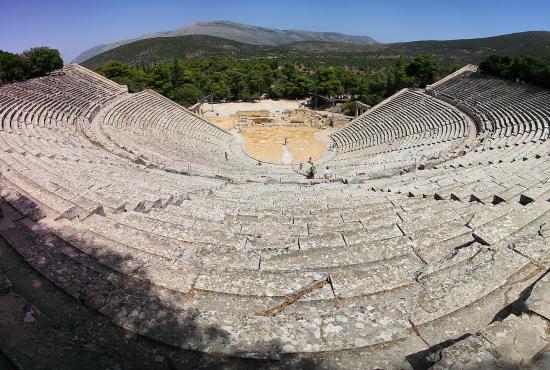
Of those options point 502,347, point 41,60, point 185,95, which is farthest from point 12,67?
point 502,347

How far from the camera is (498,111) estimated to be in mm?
27750

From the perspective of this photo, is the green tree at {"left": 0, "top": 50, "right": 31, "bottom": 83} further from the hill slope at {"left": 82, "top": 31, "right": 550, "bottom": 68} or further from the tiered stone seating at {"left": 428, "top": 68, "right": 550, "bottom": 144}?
the hill slope at {"left": 82, "top": 31, "right": 550, "bottom": 68}

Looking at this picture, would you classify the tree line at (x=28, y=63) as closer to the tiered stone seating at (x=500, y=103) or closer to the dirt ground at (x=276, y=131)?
the dirt ground at (x=276, y=131)

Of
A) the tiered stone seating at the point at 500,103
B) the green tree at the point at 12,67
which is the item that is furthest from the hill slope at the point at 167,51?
the tiered stone seating at the point at 500,103

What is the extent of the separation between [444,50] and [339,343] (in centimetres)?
14971

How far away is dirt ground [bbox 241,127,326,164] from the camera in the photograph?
3003 cm

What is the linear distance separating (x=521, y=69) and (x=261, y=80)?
3188 cm

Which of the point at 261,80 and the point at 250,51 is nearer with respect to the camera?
the point at 261,80

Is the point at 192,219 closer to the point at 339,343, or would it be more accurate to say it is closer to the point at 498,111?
the point at 339,343

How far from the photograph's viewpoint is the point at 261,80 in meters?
52.5

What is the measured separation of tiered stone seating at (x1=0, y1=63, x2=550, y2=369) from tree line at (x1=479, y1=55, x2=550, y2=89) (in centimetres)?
2699

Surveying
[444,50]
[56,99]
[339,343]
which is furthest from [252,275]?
[444,50]

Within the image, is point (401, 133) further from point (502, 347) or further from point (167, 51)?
point (167, 51)

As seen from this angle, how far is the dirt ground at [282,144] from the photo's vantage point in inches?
1182
